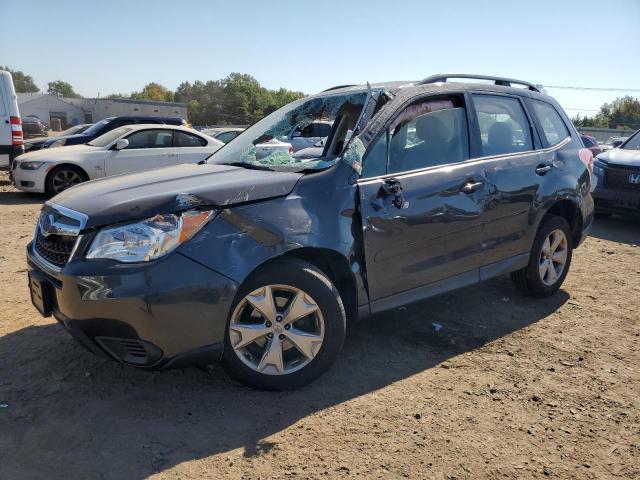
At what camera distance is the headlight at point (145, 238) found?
8.86 feet

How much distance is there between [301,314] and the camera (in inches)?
120

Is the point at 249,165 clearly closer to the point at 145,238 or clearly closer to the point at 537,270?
the point at 145,238

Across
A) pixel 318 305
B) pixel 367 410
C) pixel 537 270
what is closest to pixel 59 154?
pixel 318 305

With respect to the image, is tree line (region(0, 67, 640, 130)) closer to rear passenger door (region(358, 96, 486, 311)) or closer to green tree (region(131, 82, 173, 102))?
green tree (region(131, 82, 173, 102))

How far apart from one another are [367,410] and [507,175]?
2.20 meters

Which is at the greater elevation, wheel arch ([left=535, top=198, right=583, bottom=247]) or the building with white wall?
the building with white wall

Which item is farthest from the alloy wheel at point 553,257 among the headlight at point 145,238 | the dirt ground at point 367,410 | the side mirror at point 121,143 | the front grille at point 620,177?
the side mirror at point 121,143

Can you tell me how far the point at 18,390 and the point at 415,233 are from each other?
258 centimetres

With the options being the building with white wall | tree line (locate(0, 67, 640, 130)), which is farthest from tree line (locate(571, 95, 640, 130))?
the building with white wall

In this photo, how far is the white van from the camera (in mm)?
10750

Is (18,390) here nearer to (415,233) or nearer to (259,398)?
(259,398)

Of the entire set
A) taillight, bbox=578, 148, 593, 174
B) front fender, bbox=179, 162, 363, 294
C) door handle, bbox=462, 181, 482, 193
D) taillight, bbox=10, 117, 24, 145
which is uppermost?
taillight, bbox=10, 117, 24, 145

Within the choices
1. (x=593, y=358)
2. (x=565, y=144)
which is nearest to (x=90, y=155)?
(x=565, y=144)

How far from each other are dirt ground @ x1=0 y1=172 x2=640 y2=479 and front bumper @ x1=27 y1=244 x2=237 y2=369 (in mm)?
398
